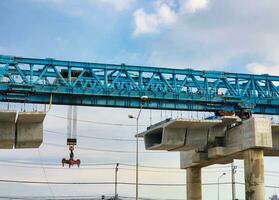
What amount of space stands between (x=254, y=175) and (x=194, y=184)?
46.0 feet

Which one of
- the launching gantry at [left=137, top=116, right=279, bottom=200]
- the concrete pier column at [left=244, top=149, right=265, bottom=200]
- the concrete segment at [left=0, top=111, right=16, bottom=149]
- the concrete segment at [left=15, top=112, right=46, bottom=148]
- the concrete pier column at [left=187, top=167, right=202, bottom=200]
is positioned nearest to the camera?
the concrete segment at [left=0, top=111, right=16, bottom=149]

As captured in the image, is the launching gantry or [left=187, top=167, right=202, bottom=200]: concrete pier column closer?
the launching gantry

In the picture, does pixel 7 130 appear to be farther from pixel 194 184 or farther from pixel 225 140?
pixel 194 184

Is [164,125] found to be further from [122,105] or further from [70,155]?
[70,155]

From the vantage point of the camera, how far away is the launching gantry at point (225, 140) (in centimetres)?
4875

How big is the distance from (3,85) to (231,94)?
2420 cm

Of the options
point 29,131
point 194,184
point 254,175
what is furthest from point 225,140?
point 29,131

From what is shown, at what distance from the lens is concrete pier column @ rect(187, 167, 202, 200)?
6069 cm

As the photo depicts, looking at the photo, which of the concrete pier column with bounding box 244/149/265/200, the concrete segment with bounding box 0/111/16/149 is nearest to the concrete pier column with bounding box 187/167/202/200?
the concrete pier column with bounding box 244/149/265/200

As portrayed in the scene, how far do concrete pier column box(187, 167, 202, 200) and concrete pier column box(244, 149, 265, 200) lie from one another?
12.2 metres

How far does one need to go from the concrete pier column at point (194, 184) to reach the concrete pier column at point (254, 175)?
12192 mm

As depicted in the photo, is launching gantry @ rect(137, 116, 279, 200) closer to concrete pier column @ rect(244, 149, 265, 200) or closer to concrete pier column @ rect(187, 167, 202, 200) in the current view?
concrete pier column @ rect(244, 149, 265, 200)

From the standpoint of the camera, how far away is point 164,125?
50.4 metres

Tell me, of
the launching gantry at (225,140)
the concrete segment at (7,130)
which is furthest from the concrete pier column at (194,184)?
the concrete segment at (7,130)
